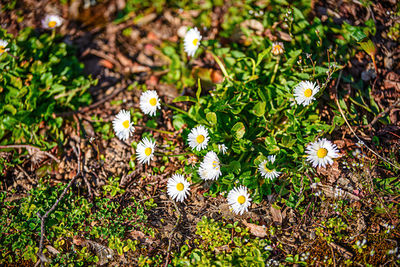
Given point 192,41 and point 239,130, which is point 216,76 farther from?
point 239,130

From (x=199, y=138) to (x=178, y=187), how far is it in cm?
47

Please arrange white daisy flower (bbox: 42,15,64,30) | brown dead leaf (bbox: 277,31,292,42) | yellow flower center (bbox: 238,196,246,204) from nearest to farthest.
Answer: yellow flower center (bbox: 238,196,246,204)
brown dead leaf (bbox: 277,31,292,42)
white daisy flower (bbox: 42,15,64,30)

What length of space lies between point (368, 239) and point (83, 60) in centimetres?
358

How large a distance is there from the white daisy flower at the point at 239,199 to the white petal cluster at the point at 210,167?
211mm

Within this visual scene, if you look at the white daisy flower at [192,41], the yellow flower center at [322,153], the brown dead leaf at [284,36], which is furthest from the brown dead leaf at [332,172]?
the white daisy flower at [192,41]

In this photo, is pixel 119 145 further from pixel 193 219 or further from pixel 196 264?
pixel 196 264

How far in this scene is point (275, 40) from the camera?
9.68ft

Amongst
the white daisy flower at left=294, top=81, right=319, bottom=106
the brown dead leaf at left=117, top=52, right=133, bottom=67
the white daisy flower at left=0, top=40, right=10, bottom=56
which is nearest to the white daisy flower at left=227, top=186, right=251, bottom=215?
the white daisy flower at left=294, top=81, right=319, bottom=106

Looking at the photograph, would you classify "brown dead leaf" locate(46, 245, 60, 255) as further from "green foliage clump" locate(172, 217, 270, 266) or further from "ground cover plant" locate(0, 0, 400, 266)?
"green foliage clump" locate(172, 217, 270, 266)

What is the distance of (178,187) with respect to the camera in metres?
2.49

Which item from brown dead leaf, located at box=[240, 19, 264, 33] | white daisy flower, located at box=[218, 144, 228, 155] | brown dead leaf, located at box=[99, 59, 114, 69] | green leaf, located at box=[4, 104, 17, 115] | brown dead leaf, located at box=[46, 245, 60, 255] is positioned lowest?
brown dead leaf, located at box=[46, 245, 60, 255]

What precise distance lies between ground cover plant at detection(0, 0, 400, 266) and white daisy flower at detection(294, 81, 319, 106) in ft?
0.06

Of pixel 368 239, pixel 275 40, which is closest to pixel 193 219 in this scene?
pixel 368 239

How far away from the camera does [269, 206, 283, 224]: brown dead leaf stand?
2.38 metres
